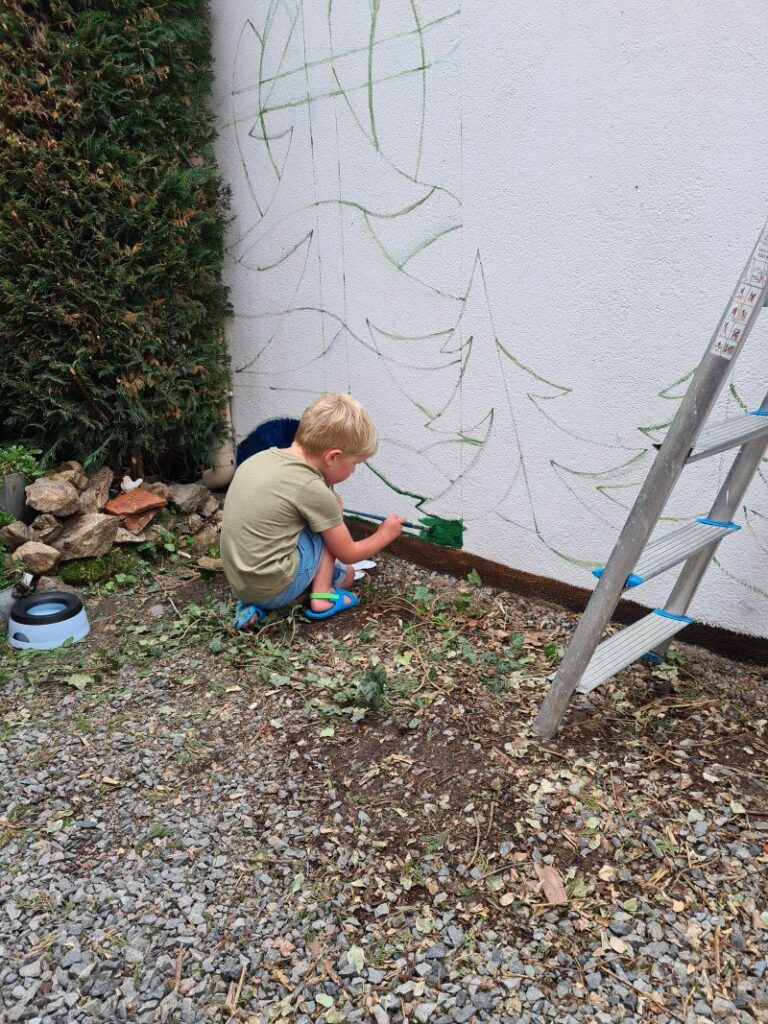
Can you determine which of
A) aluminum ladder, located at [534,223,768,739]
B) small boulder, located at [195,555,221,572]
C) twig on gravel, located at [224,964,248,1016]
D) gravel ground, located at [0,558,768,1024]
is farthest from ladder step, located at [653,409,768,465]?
small boulder, located at [195,555,221,572]

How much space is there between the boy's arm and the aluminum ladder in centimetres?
104

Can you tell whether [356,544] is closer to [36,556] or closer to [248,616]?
[248,616]

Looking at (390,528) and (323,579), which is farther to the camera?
(323,579)

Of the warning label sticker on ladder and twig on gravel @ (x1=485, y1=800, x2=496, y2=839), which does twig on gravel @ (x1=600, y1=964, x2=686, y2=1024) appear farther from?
the warning label sticker on ladder

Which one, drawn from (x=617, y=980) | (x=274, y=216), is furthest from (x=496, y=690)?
(x=274, y=216)

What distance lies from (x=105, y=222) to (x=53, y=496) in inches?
52.3

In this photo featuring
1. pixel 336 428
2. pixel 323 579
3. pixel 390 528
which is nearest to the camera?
pixel 336 428

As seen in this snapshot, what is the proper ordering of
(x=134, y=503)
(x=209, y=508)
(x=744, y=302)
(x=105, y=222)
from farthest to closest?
(x=209, y=508), (x=134, y=503), (x=105, y=222), (x=744, y=302)

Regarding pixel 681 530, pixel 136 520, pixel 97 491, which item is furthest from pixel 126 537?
pixel 681 530

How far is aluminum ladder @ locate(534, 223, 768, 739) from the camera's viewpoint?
1859 millimetres

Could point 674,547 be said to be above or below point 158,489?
above

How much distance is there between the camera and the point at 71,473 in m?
3.84

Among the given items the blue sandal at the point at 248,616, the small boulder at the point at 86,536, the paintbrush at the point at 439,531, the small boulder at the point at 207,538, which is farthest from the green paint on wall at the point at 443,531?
the small boulder at the point at 86,536

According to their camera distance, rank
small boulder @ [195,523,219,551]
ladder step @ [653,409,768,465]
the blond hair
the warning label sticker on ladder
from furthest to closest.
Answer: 1. small boulder @ [195,523,219,551]
2. the blond hair
3. ladder step @ [653,409,768,465]
4. the warning label sticker on ladder
